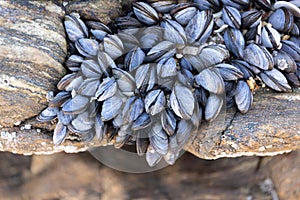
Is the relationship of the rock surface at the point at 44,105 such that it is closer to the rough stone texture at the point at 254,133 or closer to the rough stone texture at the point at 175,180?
the rough stone texture at the point at 254,133

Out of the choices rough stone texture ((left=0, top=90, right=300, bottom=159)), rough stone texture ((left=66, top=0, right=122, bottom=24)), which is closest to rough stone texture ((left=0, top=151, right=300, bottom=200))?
rough stone texture ((left=0, top=90, right=300, bottom=159))

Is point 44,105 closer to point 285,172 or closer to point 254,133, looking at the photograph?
point 254,133

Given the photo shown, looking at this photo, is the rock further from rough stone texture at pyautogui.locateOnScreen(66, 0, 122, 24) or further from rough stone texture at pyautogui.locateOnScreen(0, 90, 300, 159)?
rough stone texture at pyautogui.locateOnScreen(66, 0, 122, 24)

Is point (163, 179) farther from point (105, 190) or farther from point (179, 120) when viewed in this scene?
point (179, 120)

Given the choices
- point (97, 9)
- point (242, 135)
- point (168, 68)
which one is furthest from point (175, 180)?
point (97, 9)

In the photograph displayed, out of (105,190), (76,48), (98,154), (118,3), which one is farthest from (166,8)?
(105,190)

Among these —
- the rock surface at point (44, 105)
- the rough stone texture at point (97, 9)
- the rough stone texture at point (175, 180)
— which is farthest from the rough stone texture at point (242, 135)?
the rough stone texture at point (97, 9)
